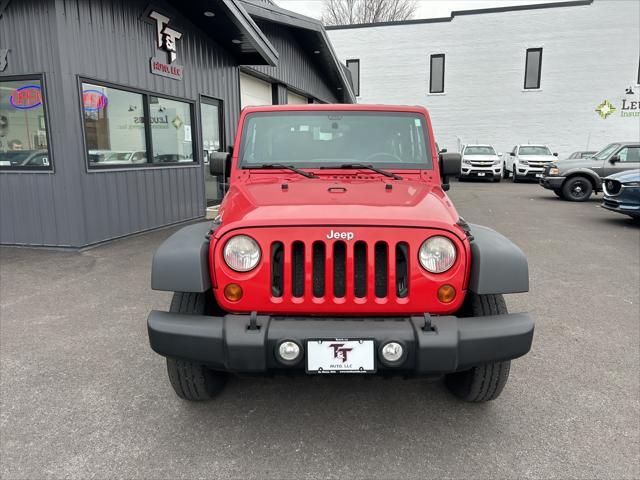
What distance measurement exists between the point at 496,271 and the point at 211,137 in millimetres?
9104

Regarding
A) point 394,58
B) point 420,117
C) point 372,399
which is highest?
point 394,58

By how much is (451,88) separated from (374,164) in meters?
24.0

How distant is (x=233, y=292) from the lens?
238 cm

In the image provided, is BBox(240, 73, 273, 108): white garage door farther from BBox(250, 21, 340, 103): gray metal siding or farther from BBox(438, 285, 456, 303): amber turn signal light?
BBox(438, 285, 456, 303): amber turn signal light

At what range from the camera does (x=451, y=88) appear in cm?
2548

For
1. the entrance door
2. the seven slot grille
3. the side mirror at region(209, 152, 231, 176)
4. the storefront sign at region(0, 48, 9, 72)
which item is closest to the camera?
the seven slot grille

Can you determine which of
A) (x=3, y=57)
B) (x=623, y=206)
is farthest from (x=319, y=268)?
(x=623, y=206)

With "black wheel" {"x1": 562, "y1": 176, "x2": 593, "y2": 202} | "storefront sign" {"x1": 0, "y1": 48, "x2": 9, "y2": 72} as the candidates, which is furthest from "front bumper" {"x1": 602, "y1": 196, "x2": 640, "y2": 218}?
"storefront sign" {"x1": 0, "y1": 48, "x2": 9, "y2": 72}

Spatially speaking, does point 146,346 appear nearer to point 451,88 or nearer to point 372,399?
point 372,399

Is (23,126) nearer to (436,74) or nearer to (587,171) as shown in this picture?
(587,171)

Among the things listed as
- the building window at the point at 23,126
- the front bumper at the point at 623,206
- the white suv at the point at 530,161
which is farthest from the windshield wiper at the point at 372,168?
the white suv at the point at 530,161

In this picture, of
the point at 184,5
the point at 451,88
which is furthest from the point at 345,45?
the point at 184,5

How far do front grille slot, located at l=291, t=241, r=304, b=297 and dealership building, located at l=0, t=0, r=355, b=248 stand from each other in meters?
5.36

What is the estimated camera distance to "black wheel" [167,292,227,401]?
2523mm
